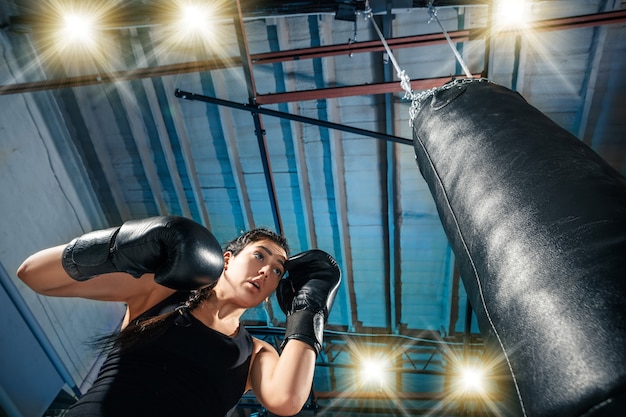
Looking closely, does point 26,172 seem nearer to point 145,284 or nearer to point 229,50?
point 229,50

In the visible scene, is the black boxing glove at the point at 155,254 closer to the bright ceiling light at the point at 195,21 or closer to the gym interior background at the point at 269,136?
the gym interior background at the point at 269,136

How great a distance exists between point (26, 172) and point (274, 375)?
4772 mm

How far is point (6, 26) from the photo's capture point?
393 cm

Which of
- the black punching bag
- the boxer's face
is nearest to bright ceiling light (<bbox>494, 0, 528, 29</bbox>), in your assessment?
the black punching bag

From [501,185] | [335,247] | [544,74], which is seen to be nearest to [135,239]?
[501,185]

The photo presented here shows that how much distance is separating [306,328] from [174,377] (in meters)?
0.79

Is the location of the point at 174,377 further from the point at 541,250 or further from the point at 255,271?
the point at 541,250

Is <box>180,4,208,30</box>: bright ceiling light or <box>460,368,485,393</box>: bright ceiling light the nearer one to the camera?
<box>180,4,208,30</box>: bright ceiling light

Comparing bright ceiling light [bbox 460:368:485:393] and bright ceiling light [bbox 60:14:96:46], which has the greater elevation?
bright ceiling light [bbox 60:14:96:46]

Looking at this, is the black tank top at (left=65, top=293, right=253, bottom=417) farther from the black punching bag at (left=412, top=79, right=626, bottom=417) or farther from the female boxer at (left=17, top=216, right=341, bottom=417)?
the black punching bag at (left=412, top=79, right=626, bottom=417)

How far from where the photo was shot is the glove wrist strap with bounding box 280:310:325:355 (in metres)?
2.00

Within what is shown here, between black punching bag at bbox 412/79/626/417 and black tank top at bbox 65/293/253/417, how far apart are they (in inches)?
58.5

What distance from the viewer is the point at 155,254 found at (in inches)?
70.5

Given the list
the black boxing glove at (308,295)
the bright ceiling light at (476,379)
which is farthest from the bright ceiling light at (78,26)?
the bright ceiling light at (476,379)
